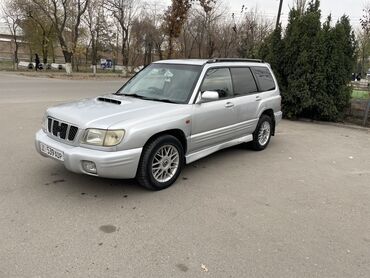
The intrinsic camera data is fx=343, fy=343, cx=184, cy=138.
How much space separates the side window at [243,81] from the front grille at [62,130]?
2.81 meters

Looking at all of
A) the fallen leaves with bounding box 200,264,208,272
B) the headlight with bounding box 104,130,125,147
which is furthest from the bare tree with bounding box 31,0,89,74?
the fallen leaves with bounding box 200,264,208,272

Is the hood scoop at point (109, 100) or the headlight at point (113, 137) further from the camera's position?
the hood scoop at point (109, 100)

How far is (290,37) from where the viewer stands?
33.3 ft

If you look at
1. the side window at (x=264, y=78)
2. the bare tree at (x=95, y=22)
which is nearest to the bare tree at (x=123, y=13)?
the bare tree at (x=95, y=22)

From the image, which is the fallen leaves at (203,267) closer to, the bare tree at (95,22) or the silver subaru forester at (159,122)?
the silver subaru forester at (159,122)

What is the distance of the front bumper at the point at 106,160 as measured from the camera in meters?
3.87

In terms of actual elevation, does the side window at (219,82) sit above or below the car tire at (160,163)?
above

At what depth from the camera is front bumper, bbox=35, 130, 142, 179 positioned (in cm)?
387

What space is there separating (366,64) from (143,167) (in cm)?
3835

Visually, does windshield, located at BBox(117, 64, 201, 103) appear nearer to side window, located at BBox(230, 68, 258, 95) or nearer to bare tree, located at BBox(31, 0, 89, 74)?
side window, located at BBox(230, 68, 258, 95)

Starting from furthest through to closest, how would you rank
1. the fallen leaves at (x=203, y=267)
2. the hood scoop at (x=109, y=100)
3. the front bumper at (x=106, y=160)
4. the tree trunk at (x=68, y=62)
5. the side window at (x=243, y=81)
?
the tree trunk at (x=68, y=62)
the side window at (x=243, y=81)
the hood scoop at (x=109, y=100)
the front bumper at (x=106, y=160)
the fallen leaves at (x=203, y=267)

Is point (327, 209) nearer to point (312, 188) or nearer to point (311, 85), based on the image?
point (312, 188)

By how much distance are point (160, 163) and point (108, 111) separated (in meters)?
0.94

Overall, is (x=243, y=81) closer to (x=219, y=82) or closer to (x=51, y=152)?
(x=219, y=82)
